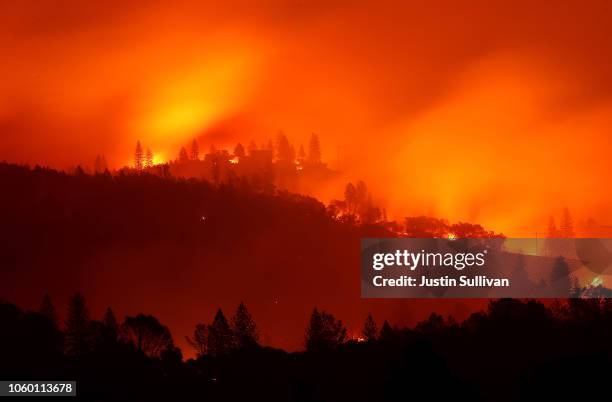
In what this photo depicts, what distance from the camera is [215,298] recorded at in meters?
182

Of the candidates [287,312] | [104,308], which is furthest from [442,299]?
[104,308]

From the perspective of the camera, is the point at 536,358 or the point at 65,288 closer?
the point at 536,358

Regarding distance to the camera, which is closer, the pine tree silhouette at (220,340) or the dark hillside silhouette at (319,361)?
the dark hillside silhouette at (319,361)

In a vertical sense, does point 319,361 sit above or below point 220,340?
below

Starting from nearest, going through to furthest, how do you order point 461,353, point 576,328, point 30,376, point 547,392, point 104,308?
point 547,392 < point 30,376 < point 461,353 < point 576,328 < point 104,308

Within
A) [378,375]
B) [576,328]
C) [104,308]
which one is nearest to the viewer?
[378,375]

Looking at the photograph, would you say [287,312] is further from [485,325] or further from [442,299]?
[485,325]

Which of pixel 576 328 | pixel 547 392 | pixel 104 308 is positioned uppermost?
pixel 104 308

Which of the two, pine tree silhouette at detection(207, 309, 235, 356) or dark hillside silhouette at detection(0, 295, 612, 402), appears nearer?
dark hillside silhouette at detection(0, 295, 612, 402)

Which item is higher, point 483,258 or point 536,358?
point 483,258

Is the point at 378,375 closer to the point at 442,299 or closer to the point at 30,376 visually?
the point at 30,376

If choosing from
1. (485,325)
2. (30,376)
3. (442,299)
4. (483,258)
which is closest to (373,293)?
(442,299)

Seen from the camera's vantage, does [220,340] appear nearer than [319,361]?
No

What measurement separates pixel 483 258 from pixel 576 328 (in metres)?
103
